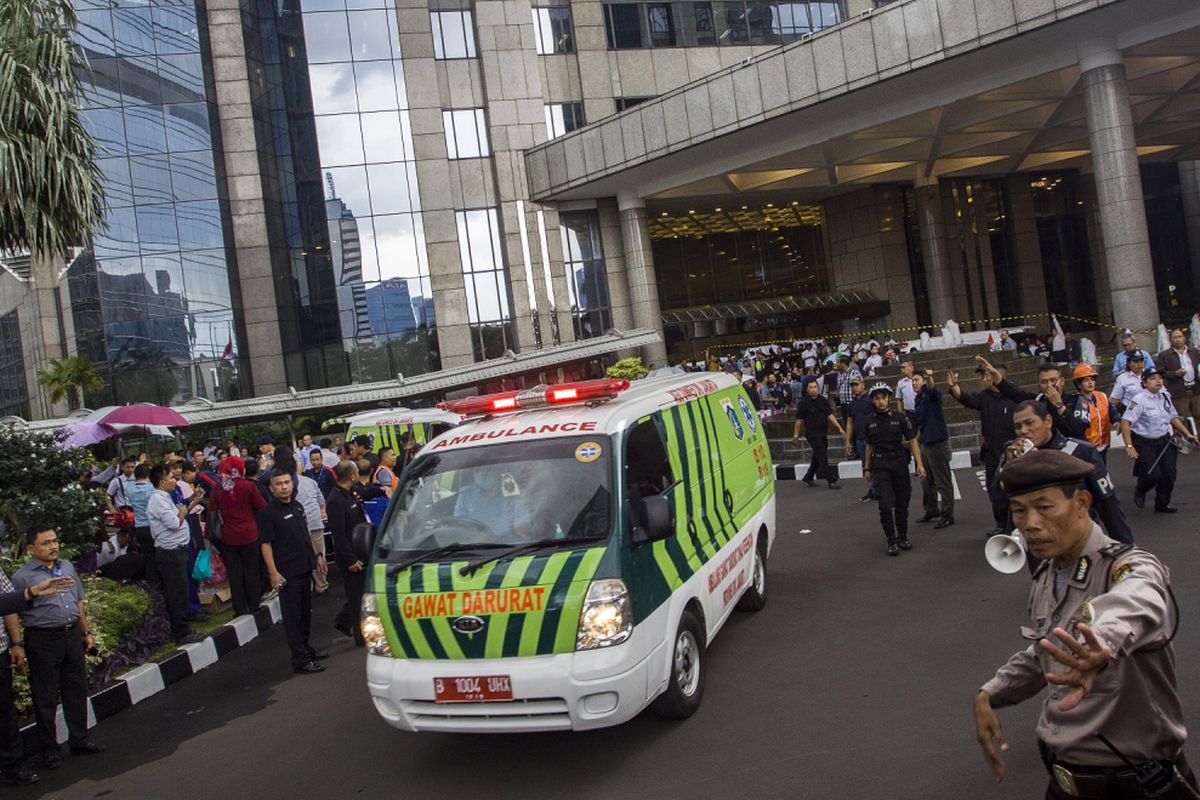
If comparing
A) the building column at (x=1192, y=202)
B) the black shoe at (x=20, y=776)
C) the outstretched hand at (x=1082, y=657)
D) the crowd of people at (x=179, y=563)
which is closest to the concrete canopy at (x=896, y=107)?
the building column at (x=1192, y=202)

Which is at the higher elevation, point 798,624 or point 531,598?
point 531,598

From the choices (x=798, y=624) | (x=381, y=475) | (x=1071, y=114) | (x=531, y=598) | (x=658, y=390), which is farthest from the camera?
(x=1071, y=114)

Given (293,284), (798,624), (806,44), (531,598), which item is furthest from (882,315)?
(531,598)

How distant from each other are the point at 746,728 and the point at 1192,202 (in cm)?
5055

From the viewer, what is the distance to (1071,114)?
2884 cm

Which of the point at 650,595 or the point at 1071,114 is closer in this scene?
the point at 650,595

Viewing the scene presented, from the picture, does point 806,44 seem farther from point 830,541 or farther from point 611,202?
point 830,541

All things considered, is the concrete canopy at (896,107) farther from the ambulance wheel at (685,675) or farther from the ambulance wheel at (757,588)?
the ambulance wheel at (685,675)

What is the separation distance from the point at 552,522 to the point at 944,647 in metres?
2.94

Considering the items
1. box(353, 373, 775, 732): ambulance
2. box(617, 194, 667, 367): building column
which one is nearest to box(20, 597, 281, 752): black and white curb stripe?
box(353, 373, 775, 732): ambulance

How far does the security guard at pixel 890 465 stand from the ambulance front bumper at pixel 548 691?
16.6 ft

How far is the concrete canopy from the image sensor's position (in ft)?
68.7

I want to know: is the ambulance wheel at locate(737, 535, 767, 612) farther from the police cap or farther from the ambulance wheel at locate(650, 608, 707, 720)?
the police cap

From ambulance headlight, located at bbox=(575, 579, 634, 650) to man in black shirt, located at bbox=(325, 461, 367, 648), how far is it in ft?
12.5
